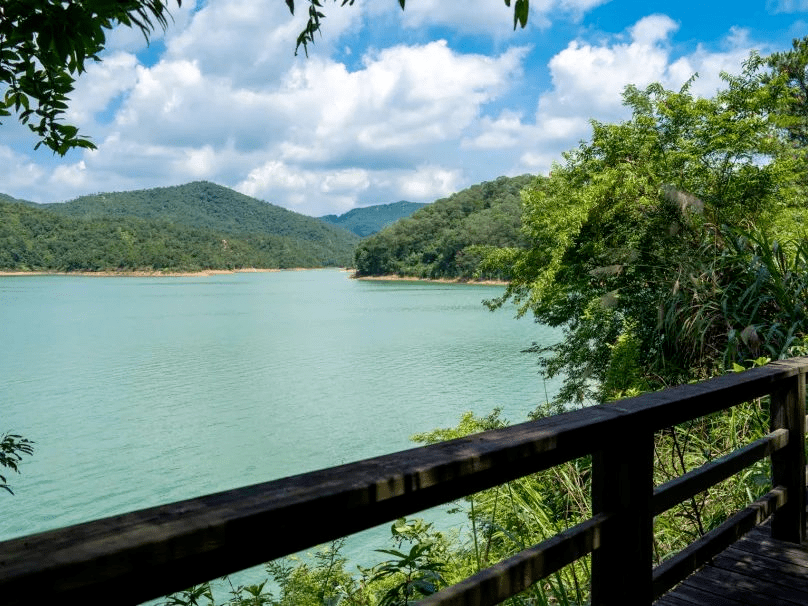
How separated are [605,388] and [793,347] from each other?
3.96m

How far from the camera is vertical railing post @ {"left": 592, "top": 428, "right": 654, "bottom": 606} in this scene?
5.68 feet

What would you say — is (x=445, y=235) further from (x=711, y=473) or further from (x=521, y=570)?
(x=521, y=570)

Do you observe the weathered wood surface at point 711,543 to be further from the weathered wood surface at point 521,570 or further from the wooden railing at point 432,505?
the weathered wood surface at point 521,570

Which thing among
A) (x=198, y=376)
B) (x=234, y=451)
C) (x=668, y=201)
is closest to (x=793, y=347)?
(x=668, y=201)

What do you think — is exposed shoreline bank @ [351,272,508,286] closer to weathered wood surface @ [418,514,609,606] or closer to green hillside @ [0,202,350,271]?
green hillside @ [0,202,350,271]

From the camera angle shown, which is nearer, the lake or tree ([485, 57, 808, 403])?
tree ([485, 57, 808, 403])

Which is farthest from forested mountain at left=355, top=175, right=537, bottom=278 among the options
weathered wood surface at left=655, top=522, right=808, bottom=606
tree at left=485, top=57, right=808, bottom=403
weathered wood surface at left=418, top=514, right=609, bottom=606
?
weathered wood surface at left=418, top=514, right=609, bottom=606

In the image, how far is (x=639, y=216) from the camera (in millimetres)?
10891

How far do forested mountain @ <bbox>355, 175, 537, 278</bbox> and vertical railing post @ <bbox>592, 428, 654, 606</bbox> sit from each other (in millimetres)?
68407

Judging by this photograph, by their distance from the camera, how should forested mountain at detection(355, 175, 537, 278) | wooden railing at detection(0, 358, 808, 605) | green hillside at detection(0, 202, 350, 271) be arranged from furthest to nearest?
green hillside at detection(0, 202, 350, 271), forested mountain at detection(355, 175, 537, 278), wooden railing at detection(0, 358, 808, 605)

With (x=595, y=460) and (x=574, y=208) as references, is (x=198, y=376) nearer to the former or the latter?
(x=574, y=208)

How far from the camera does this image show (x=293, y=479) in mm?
1089

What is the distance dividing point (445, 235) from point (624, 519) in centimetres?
9050

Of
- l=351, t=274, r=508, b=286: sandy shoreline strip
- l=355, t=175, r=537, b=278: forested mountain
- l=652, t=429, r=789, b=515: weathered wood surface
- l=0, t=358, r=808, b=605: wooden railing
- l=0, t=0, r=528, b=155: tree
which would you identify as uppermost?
l=355, t=175, r=537, b=278: forested mountain
